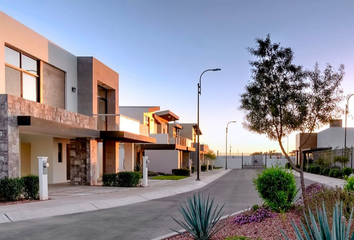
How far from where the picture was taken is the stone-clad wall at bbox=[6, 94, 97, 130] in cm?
1381

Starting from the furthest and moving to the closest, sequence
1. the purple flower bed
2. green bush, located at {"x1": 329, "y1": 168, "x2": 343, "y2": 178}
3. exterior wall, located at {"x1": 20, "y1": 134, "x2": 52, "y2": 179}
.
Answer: green bush, located at {"x1": 329, "y1": 168, "x2": 343, "y2": 178}
exterior wall, located at {"x1": 20, "y1": 134, "x2": 52, "y2": 179}
the purple flower bed

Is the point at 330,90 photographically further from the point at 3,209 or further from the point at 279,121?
the point at 3,209

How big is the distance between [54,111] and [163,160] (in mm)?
23105

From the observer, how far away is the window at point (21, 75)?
52.2ft

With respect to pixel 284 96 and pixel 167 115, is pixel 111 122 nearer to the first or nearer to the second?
pixel 284 96

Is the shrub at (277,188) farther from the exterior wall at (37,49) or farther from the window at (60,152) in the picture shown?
the window at (60,152)

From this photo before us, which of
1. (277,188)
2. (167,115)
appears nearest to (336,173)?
(167,115)

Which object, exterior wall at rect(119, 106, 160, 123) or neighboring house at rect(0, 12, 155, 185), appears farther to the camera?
exterior wall at rect(119, 106, 160, 123)

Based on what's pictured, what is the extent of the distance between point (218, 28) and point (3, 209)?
13.4 m

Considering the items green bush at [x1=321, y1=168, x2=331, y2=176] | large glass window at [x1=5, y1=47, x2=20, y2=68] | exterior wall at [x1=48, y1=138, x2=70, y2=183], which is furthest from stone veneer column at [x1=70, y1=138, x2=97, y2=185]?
green bush at [x1=321, y1=168, x2=331, y2=176]

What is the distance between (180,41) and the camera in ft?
65.1

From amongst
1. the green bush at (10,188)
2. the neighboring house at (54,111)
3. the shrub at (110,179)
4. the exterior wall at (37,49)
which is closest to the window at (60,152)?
the neighboring house at (54,111)

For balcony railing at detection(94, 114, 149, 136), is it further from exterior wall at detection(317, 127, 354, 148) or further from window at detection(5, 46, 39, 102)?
exterior wall at detection(317, 127, 354, 148)

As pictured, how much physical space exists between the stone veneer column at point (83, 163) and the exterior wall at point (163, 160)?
61.2 feet
